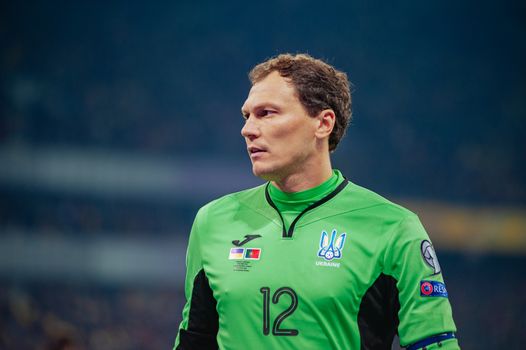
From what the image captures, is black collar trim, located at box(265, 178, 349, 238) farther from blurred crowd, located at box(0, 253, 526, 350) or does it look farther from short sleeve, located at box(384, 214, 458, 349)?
blurred crowd, located at box(0, 253, 526, 350)

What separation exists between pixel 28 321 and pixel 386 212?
6.54 meters

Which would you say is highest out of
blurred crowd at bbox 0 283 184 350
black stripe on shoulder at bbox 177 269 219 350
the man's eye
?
the man's eye

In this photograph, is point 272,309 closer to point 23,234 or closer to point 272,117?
point 272,117

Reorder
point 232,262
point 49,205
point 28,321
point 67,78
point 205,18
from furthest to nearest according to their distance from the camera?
point 205,18 → point 67,78 → point 49,205 → point 28,321 → point 232,262

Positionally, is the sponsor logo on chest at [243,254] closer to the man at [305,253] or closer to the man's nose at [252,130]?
the man at [305,253]

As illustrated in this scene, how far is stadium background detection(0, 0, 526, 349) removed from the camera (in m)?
8.34

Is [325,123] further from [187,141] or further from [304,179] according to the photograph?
[187,141]

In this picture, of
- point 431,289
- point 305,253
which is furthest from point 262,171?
point 431,289

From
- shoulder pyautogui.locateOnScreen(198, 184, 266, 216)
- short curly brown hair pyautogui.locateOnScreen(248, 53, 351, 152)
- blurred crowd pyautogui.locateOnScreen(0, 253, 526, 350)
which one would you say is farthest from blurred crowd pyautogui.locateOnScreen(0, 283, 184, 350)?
short curly brown hair pyautogui.locateOnScreen(248, 53, 351, 152)

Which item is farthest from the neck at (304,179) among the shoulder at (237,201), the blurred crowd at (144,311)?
the blurred crowd at (144,311)

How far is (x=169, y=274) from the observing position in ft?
28.1

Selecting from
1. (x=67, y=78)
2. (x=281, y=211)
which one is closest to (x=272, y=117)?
(x=281, y=211)

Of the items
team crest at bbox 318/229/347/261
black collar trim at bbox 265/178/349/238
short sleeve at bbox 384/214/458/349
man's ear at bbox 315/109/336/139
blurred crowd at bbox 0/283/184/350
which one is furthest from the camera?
blurred crowd at bbox 0/283/184/350

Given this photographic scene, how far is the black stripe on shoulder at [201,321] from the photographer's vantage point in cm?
227
